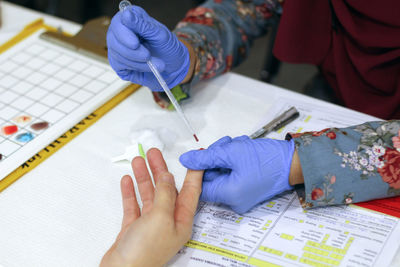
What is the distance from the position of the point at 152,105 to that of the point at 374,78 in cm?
61

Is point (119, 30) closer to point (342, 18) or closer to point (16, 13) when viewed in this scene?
point (342, 18)

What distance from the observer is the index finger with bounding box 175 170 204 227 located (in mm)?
742

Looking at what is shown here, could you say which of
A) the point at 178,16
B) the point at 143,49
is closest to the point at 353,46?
the point at 143,49

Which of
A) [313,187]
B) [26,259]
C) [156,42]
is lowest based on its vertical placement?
[26,259]

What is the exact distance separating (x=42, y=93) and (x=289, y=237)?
0.74m

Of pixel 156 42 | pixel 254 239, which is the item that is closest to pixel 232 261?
pixel 254 239

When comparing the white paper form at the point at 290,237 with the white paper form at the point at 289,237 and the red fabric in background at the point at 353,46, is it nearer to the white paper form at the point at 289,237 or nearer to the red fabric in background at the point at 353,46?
the white paper form at the point at 289,237

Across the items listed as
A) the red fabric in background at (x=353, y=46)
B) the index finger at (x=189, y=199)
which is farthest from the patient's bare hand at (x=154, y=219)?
the red fabric in background at (x=353, y=46)

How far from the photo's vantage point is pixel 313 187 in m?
0.79

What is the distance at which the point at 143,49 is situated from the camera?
2.87 feet

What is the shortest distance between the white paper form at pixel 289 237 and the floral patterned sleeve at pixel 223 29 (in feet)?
1.43

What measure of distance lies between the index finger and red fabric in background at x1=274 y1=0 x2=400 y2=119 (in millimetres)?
580

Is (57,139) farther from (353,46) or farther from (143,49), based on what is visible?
(353,46)

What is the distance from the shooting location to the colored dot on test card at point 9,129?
0.97 meters
